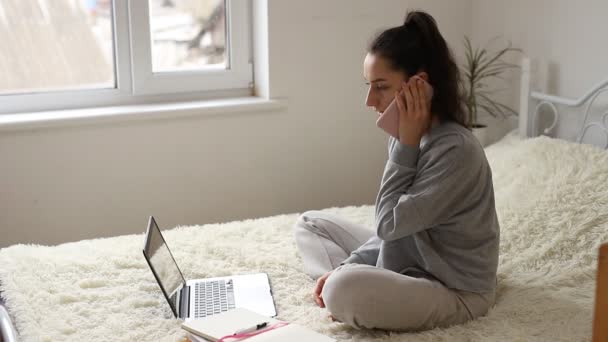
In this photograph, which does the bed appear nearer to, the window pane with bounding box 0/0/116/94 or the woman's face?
the woman's face

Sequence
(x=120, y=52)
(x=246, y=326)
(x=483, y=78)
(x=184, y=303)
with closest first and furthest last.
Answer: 1. (x=246, y=326)
2. (x=184, y=303)
3. (x=120, y=52)
4. (x=483, y=78)

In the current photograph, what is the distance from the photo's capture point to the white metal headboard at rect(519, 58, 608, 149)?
2.57m

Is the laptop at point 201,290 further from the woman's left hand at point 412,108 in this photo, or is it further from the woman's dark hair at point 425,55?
the woman's dark hair at point 425,55

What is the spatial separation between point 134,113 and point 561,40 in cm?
159

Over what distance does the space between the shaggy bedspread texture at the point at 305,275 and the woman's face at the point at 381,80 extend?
0.51m

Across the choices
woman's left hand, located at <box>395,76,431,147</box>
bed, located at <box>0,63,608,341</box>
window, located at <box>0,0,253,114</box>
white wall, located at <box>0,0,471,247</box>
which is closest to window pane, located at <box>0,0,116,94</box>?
window, located at <box>0,0,253,114</box>

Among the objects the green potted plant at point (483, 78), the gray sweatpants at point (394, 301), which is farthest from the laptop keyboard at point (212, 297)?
the green potted plant at point (483, 78)

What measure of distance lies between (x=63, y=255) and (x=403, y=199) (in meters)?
1.02

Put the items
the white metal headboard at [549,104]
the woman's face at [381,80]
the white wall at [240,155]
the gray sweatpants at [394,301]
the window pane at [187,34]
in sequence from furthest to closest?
the window pane at [187,34], the white wall at [240,155], the white metal headboard at [549,104], the woman's face at [381,80], the gray sweatpants at [394,301]

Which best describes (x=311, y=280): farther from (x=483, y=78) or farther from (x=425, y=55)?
(x=483, y=78)

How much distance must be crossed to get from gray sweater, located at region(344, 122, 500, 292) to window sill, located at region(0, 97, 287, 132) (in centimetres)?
126

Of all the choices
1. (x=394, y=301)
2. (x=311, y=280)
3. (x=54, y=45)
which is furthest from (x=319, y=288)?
(x=54, y=45)

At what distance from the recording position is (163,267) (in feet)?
6.00

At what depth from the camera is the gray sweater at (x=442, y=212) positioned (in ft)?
5.53
